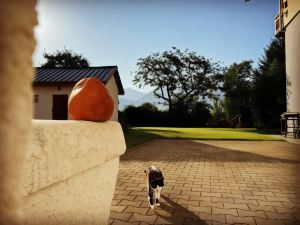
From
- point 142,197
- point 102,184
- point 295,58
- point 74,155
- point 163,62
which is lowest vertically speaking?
point 142,197

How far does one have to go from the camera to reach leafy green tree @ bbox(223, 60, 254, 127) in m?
36.2

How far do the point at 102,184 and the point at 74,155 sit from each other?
655 mm

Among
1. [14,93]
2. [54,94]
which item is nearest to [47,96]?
[54,94]

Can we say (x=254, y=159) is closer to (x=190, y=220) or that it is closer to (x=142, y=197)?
(x=142, y=197)

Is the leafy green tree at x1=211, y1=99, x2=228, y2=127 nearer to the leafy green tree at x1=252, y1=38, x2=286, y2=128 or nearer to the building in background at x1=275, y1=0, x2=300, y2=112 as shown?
the leafy green tree at x1=252, y1=38, x2=286, y2=128

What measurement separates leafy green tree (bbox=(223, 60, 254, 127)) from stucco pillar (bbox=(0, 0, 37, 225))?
110 feet

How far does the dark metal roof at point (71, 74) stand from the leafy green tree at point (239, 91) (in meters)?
16.9

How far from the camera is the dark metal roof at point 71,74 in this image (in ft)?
69.4

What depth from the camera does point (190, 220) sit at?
12.0ft

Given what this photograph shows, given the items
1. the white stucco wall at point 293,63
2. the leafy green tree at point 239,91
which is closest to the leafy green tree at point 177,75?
the leafy green tree at point 239,91

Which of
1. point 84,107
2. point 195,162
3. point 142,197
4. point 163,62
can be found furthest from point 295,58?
point 163,62

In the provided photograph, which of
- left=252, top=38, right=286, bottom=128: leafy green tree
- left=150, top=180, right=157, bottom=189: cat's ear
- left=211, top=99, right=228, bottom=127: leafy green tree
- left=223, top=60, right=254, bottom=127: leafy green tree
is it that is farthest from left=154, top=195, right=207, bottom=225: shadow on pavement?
left=211, top=99, right=228, bottom=127: leafy green tree

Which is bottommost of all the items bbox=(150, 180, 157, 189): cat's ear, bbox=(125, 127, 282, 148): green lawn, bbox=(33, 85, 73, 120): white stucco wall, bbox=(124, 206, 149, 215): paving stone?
bbox=(124, 206, 149, 215): paving stone

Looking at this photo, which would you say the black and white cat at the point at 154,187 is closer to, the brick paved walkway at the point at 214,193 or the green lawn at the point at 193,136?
the brick paved walkway at the point at 214,193
